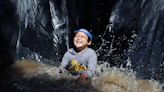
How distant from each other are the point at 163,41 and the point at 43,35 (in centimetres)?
199

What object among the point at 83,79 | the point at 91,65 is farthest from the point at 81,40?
the point at 83,79

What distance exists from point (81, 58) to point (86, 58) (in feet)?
0.23

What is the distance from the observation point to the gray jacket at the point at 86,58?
6.17m

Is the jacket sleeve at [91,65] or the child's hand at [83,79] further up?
the jacket sleeve at [91,65]

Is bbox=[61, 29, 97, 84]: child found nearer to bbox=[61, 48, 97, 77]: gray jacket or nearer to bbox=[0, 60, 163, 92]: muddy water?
bbox=[61, 48, 97, 77]: gray jacket

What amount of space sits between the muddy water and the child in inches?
5.3

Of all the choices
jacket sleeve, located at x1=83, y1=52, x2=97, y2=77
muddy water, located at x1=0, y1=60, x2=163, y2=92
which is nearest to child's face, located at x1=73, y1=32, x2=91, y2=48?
jacket sleeve, located at x1=83, y1=52, x2=97, y2=77

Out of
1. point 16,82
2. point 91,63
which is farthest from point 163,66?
point 16,82

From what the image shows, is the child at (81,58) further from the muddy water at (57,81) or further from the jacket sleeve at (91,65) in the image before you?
the muddy water at (57,81)

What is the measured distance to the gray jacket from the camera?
617cm

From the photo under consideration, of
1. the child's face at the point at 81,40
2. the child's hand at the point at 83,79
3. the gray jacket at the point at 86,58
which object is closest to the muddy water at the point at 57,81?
the child's hand at the point at 83,79

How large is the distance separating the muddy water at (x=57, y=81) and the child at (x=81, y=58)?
13cm

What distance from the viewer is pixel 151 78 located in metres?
6.67

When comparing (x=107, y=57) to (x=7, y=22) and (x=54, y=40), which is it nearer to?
(x=54, y=40)
